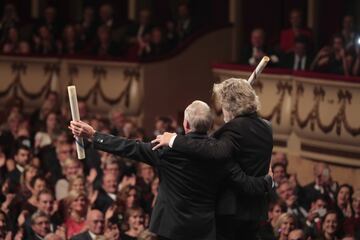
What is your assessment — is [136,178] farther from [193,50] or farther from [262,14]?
[262,14]

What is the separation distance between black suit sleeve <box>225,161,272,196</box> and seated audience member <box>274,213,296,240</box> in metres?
3.22

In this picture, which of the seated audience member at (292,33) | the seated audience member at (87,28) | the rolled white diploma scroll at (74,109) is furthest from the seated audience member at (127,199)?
the seated audience member at (87,28)

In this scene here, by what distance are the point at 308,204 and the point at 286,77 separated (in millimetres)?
2660

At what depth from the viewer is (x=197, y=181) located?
27.3 feet

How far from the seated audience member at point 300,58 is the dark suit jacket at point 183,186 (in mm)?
7322

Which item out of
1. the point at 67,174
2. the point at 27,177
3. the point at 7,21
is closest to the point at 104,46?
the point at 7,21

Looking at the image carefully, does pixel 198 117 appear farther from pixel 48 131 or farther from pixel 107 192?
pixel 48 131

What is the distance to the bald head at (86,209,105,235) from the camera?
37.4 feet

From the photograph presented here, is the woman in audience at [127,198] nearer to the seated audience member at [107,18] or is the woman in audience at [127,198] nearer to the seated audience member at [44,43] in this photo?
the seated audience member at [44,43]

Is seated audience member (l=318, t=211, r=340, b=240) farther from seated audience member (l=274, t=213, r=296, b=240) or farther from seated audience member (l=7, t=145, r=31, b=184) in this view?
seated audience member (l=7, t=145, r=31, b=184)

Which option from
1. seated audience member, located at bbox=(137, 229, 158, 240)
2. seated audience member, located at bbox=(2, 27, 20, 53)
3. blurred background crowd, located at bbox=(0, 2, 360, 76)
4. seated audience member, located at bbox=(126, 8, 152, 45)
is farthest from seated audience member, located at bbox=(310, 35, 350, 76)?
seated audience member, located at bbox=(137, 229, 158, 240)

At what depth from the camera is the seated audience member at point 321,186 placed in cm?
1327

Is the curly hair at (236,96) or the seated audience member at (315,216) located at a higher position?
the curly hair at (236,96)

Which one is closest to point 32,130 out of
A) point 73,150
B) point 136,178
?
point 73,150
